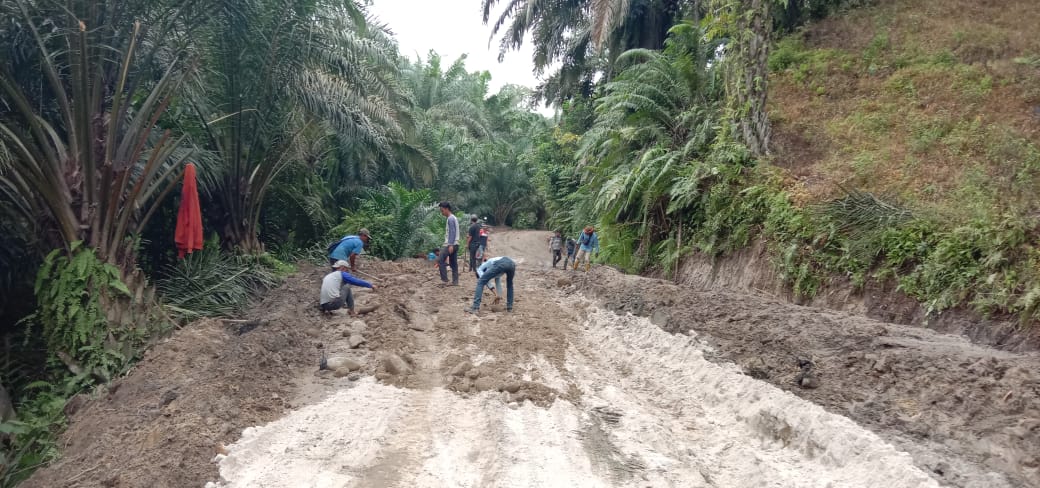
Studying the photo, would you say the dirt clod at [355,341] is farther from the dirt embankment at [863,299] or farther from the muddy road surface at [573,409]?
the dirt embankment at [863,299]

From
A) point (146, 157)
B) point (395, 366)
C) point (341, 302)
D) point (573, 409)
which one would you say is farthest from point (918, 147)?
point (146, 157)

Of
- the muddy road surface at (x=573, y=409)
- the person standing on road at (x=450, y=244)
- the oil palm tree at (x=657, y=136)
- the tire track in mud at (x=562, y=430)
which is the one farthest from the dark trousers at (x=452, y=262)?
the tire track in mud at (x=562, y=430)

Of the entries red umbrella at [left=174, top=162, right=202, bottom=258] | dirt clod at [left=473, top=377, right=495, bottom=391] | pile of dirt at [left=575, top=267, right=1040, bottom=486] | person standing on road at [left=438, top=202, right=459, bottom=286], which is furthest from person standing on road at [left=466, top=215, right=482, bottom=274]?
dirt clod at [left=473, top=377, right=495, bottom=391]

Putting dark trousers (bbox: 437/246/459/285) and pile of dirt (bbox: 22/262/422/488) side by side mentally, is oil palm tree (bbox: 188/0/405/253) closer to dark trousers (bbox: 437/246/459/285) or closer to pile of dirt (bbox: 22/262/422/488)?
pile of dirt (bbox: 22/262/422/488)

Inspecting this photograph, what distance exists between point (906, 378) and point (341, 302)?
7.15 m

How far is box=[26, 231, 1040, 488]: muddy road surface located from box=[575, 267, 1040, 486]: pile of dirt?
17 millimetres

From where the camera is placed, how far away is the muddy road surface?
3.95m

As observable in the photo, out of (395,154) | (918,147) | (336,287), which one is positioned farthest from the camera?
(395,154)

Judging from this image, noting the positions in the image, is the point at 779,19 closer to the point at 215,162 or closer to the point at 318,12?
the point at 318,12

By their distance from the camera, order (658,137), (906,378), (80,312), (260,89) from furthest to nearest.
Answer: (658,137)
(260,89)
(80,312)
(906,378)

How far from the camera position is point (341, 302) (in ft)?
29.1

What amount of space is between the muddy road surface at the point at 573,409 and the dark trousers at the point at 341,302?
2.15ft

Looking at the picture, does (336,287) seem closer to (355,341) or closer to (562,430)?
(355,341)

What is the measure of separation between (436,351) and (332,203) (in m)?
13.3
